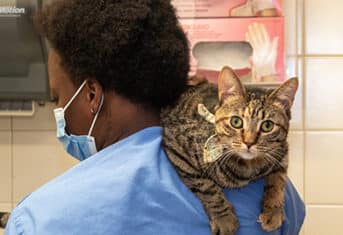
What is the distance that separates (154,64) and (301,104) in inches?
27.1

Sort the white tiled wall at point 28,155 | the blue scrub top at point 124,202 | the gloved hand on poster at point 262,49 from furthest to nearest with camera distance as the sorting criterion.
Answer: the white tiled wall at point 28,155 → the gloved hand on poster at point 262,49 → the blue scrub top at point 124,202

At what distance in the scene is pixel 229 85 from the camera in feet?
2.71

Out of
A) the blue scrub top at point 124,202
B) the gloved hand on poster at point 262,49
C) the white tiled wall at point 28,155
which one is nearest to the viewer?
the blue scrub top at point 124,202

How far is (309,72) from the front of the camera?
4.72 ft

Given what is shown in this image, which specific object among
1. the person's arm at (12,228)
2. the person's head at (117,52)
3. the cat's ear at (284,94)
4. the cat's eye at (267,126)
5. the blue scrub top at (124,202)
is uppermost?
the person's head at (117,52)

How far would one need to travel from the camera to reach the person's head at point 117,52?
833mm

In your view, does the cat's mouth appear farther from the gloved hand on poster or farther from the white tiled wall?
the white tiled wall

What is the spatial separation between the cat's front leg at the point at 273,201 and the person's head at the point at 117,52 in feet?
0.67

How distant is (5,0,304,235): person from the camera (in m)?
0.76

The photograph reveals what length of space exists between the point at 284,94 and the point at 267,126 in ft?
0.18

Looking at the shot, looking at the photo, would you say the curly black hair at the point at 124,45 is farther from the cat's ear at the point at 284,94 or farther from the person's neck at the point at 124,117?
the cat's ear at the point at 284,94

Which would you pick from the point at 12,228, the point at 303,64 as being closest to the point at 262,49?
the point at 303,64

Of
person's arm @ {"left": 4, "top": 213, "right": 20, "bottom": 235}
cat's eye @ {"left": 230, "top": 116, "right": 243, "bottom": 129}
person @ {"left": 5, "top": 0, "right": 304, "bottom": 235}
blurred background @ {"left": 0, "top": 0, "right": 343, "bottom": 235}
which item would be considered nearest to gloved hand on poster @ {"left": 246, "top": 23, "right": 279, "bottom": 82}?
blurred background @ {"left": 0, "top": 0, "right": 343, "bottom": 235}

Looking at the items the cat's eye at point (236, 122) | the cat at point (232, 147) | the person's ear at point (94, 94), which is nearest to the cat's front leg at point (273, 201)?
the cat at point (232, 147)
